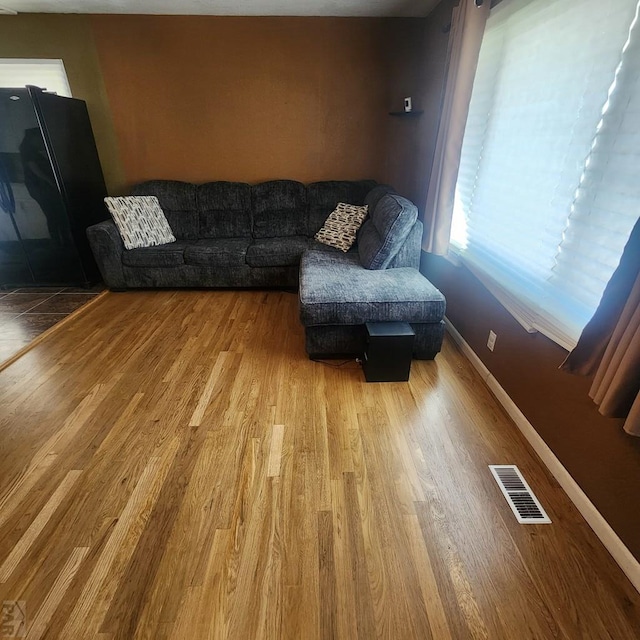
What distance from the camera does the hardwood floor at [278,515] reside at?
1.08 metres

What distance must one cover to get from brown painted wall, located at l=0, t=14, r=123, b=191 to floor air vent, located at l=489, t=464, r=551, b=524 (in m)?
4.61

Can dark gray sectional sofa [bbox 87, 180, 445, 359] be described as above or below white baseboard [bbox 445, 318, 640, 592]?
above

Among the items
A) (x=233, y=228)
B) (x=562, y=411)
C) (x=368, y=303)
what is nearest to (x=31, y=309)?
(x=233, y=228)

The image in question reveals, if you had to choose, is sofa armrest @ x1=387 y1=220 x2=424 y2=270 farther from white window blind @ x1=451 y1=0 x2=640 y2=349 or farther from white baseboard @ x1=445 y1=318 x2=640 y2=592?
white baseboard @ x1=445 y1=318 x2=640 y2=592

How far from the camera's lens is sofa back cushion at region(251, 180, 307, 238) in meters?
3.74

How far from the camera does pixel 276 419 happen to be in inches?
72.8

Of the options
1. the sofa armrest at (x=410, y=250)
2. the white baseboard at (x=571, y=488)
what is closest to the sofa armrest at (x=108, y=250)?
the sofa armrest at (x=410, y=250)

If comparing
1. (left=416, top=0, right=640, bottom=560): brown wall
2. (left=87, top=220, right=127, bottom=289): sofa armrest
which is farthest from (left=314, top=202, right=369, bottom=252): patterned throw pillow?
(left=87, top=220, right=127, bottom=289): sofa armrest

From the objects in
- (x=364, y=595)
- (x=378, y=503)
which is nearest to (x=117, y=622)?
(x=364, y=595)

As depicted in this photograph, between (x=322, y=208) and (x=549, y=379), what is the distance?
2.80 metres

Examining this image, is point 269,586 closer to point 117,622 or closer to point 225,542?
point 225,542

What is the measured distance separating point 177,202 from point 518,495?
12.5 ft

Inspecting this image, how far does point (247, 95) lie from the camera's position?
360 cm

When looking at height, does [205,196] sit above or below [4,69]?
below
